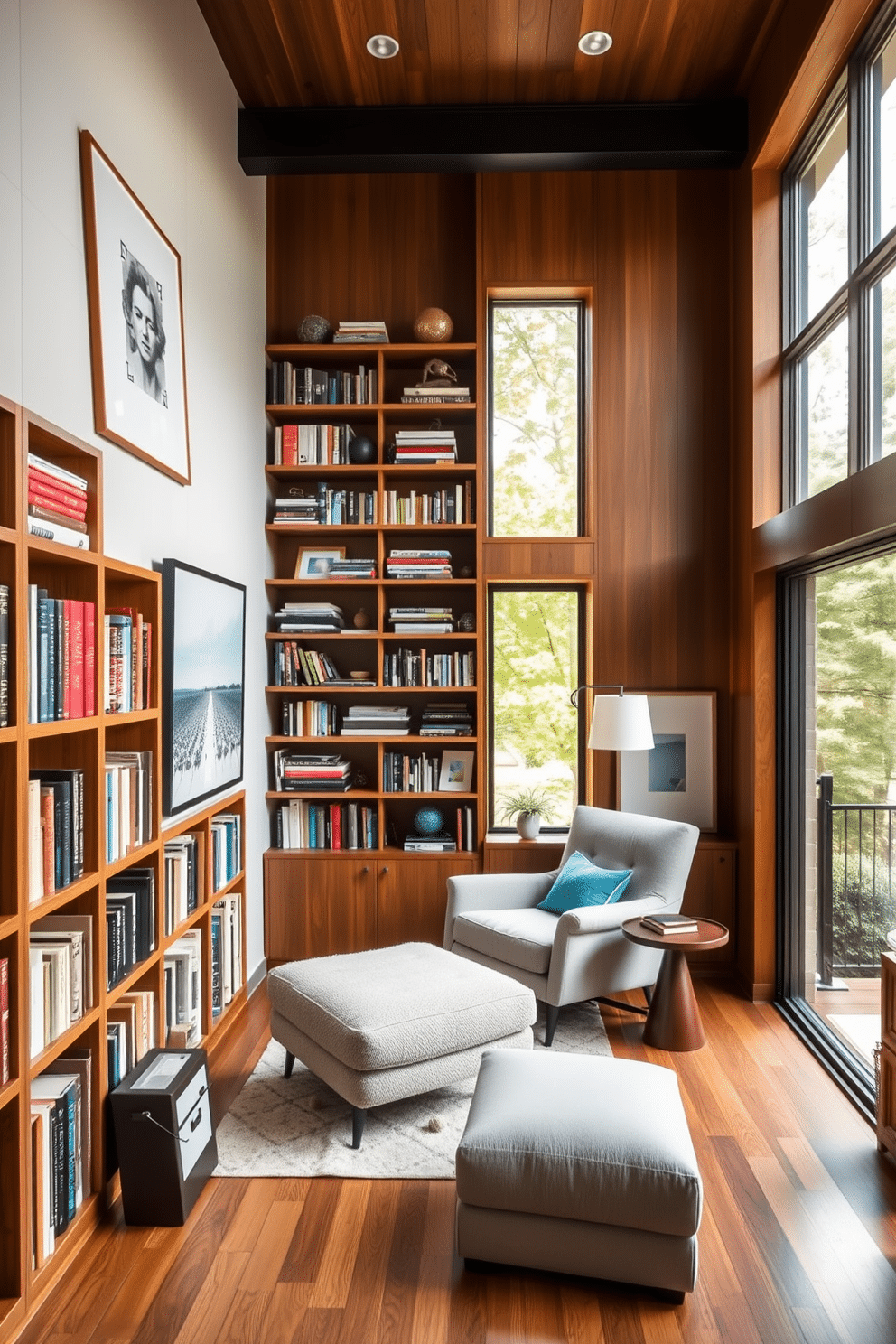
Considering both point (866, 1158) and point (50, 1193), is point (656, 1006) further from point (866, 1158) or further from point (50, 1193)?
point (50, 1193)

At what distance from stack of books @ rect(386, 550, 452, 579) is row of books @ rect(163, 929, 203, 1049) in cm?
198

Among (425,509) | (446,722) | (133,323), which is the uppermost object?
(133,323)

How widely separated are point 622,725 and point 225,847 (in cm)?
174

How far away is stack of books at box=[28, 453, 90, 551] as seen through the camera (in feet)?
6.75

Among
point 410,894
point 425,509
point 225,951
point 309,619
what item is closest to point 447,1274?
point 225,951

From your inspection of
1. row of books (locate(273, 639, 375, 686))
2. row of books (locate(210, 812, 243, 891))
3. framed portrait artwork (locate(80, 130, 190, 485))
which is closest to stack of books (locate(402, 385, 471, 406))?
row of books (locate(273, 639, 375, 686))

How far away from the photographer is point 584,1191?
82.0 inches

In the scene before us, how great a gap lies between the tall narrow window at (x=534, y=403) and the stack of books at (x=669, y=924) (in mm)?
2059

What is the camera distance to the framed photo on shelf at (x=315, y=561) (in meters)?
4.63

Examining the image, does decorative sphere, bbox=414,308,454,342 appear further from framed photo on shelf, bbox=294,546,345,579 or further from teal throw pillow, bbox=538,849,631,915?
teal throw pillow, bbox=538,849,631,915

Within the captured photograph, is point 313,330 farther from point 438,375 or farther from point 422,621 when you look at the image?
point 422,621

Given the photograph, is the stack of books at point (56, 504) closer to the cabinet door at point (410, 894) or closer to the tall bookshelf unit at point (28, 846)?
the tall bookshelf unit at point (28, 846)

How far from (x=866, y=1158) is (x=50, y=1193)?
2.25 meters

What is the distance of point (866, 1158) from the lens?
2691mm
